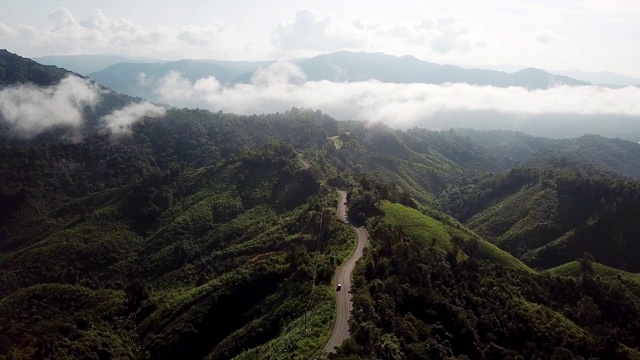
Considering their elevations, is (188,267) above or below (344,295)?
below

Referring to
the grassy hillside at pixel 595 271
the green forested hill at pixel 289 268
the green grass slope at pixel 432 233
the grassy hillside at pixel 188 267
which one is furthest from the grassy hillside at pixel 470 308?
the grassy hillside at pixel 595 271

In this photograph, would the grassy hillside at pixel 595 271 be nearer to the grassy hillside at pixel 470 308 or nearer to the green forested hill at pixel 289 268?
the green forested hill at pixel 289 268

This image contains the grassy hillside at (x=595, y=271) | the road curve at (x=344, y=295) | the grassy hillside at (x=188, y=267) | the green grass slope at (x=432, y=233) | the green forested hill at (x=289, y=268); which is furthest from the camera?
the grassy hillside at (x=595, y=271)

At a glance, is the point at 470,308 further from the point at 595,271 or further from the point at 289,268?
the point at 595,271

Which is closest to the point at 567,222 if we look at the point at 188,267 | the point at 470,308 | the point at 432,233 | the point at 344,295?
the point at 432,233

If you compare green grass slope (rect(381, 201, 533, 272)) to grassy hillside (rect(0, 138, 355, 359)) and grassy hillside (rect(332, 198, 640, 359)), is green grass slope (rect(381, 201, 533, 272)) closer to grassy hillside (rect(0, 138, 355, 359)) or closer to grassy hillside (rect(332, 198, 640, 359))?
grassy hillside (rect(332, 198, 640, 359))

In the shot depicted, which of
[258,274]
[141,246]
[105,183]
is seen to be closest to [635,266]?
[258,274]

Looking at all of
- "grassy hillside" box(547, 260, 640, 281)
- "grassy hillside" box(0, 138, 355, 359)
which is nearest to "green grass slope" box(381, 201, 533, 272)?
"grassy hillside" box(0, 138, 355, 359)

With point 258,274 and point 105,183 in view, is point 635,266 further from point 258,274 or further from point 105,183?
point 105,183

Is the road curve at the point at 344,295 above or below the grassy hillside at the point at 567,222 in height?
above
